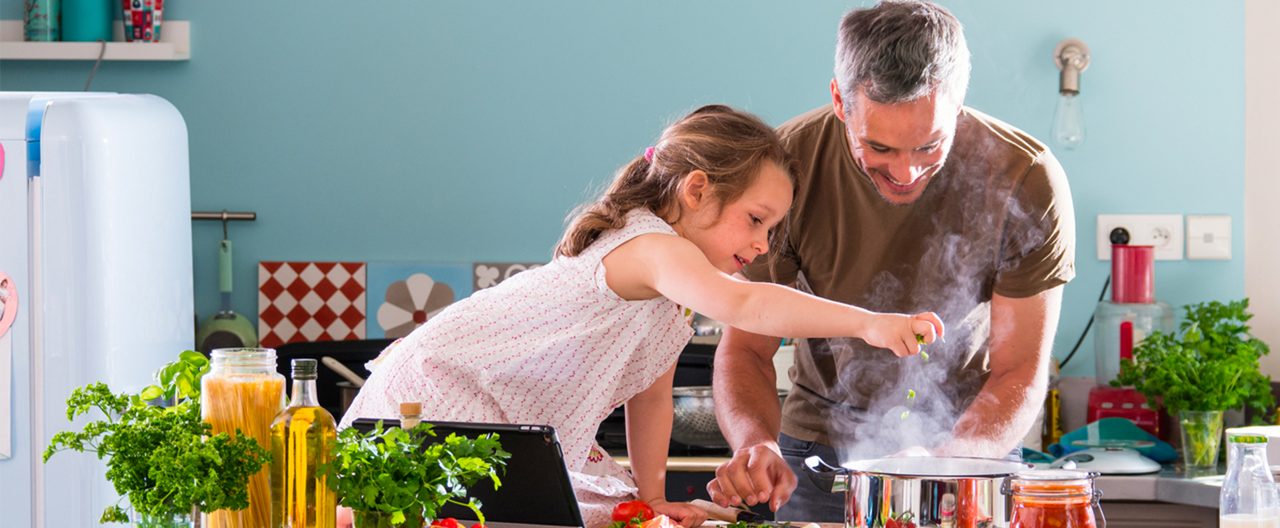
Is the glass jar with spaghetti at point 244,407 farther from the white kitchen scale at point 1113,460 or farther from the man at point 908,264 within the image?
the white kitchen scale at point 1113,460

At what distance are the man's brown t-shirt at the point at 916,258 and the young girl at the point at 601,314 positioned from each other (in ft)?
0.48

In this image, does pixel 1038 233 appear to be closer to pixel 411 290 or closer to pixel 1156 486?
pixel 1156 486

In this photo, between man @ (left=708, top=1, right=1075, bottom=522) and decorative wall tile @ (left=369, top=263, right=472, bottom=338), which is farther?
decorative wall tile @ (left=369, top=263, right=472, bottom=338)

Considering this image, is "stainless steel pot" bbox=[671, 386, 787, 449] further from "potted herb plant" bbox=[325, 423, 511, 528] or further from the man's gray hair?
"potted herb plant" bbox=[325, 423, 511, 528]

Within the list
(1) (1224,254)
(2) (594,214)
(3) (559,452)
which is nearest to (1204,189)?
(1) (1224,254)

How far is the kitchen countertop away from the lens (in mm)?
2586

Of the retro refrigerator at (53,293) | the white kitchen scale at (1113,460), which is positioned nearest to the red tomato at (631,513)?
the retro refrigerator at (53,293)

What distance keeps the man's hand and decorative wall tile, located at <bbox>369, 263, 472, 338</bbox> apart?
1.61 metres

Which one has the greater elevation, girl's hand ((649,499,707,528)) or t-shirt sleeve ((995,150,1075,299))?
t-shirt sleeve ((995,150,1075,299))

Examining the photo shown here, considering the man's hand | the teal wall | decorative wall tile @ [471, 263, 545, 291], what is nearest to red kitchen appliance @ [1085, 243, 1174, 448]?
the teal wall

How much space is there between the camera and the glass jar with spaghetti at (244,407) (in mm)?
1233

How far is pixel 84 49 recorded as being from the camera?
10.5 ft

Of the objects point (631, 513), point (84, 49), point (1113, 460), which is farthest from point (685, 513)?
point (84, 49)

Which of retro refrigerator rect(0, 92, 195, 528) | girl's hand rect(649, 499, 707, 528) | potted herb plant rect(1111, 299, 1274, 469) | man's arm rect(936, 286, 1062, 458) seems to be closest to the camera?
girl's hand rect(649, 499, 707, 528)
